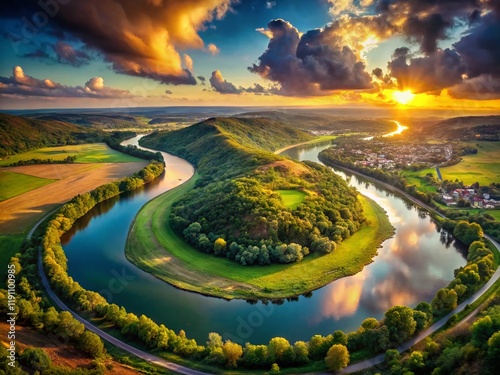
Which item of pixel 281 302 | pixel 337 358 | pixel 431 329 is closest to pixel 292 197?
pixel 281 302

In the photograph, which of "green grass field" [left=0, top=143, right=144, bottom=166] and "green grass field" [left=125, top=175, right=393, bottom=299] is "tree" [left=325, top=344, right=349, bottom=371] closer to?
"green grass field" [left=125, top=175, right=393, bottom=299]

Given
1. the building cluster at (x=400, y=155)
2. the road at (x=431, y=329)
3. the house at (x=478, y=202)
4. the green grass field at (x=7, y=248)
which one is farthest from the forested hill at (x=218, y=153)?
the road at (x=431, y=329)

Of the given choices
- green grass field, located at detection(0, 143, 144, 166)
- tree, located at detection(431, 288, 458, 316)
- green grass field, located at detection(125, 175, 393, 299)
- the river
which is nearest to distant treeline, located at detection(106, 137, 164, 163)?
green grass field, located at detection(0, 143, 144, 166)

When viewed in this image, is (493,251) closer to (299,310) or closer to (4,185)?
(299,310)

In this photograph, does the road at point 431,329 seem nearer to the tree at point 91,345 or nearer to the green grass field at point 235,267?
the green grass field at point 235,267

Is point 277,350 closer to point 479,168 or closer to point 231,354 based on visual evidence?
point 231,354

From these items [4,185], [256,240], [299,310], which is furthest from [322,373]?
[4,185]
